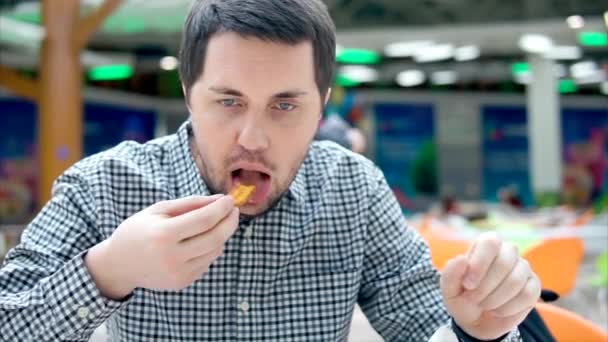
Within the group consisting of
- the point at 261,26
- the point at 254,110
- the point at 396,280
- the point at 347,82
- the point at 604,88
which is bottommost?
the point at 396,280

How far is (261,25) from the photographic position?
1.06 metres

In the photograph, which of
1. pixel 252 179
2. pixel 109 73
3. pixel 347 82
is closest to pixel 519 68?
pixel 347 82

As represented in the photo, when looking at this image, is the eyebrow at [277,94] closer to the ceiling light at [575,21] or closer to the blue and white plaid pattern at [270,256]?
the blue and white plaid pattern at [270,256]

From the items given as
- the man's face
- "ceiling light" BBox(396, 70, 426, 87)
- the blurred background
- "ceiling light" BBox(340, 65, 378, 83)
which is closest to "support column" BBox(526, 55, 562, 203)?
the blurred background

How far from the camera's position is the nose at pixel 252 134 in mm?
1054

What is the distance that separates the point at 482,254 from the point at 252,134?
1.28 ft

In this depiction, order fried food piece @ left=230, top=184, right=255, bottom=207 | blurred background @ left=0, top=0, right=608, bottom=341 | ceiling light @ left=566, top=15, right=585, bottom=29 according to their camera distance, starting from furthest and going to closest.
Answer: ceiling light @ left=566, top=15, right=585, bottom=29, blurred background @ left=0, top=0, right=608, bottom=341, fried food piece @ left=230, top=184, right=255, bottom=207

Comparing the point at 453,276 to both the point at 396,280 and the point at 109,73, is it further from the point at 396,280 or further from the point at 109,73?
the point at 109,73

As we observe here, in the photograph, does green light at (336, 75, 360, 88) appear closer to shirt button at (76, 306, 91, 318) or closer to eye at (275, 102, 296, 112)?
eye at (275, 102, 296, 112)

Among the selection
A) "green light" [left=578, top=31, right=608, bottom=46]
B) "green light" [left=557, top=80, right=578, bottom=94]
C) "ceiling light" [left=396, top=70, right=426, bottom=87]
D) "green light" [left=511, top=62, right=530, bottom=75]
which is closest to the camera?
"green light" [left=578, top=31, right=608, bottom=46]

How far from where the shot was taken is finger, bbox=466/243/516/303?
0.87m

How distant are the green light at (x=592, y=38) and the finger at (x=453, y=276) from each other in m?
14.5

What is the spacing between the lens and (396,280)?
1336 millimetres

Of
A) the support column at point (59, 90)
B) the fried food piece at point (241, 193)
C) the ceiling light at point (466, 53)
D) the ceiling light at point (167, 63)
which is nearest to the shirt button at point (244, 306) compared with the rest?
the fried food piece at point (241, 193)
